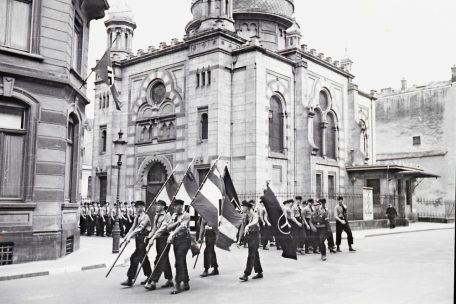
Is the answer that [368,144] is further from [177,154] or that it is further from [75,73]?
[75,73]

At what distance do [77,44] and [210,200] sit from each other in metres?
9.87

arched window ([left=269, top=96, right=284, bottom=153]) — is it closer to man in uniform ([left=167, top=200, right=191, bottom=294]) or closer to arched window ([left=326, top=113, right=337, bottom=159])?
arched window ([left=326, top=113, right=337, bottom=159])

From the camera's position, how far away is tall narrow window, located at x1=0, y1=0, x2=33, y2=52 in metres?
13.9

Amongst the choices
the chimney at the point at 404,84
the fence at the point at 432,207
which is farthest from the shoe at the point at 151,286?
the chimney at the point at 404,84

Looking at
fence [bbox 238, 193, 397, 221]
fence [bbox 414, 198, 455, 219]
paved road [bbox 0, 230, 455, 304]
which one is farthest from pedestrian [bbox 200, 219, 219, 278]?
fence [bbox 414, 198, 455, 219]

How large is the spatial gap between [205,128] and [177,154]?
2.62 meters

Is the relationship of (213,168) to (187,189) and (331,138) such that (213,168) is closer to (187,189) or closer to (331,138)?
(187,189)

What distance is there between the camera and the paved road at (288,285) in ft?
28.6

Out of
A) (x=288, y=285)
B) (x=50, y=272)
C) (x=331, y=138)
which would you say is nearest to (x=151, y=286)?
(x=288, y=285)

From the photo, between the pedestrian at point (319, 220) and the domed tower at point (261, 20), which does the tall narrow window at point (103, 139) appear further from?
the pedestrian at point (319, 220)

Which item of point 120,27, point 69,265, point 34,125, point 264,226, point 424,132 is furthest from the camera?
point 424,132

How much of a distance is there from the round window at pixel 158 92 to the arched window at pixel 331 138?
1223cm

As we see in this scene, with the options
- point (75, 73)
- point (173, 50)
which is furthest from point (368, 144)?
point (75, 73)

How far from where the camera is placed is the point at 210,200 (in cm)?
1079
